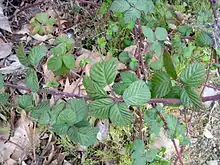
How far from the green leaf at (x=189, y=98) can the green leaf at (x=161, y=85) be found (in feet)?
0.14

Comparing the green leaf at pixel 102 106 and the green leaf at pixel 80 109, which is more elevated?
the green leaf at pixel 102 106

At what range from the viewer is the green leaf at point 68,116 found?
1.04 metres

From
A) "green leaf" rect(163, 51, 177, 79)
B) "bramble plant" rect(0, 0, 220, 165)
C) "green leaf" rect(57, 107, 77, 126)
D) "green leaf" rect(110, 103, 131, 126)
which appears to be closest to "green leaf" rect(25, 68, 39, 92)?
"bramble plant" rect(0, 0, 220, 165)

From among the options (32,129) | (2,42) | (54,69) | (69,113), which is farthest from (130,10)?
(2,42)

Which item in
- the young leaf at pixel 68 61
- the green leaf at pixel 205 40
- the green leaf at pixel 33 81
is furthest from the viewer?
the young leaf at pixel 68 61

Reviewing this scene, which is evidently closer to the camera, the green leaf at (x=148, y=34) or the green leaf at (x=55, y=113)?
the green leaf at (x=55, y=113)

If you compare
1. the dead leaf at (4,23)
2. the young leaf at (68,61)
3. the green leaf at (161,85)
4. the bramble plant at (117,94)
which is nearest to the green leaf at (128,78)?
the bramble plant at (117,94)

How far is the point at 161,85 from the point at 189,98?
0.09 m

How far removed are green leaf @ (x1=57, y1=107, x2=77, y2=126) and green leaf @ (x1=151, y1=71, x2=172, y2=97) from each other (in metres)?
0.23

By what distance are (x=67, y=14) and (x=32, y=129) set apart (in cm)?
68

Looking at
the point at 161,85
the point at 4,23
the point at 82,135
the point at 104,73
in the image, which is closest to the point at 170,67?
the point at 161,85

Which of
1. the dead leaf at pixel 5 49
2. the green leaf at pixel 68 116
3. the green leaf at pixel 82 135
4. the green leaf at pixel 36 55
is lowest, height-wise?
the dead leaf at pixel 5 49

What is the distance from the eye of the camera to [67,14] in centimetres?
206

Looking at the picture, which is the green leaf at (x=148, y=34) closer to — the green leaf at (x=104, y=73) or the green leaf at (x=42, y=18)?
the green leaf at (x=104, y=73)
